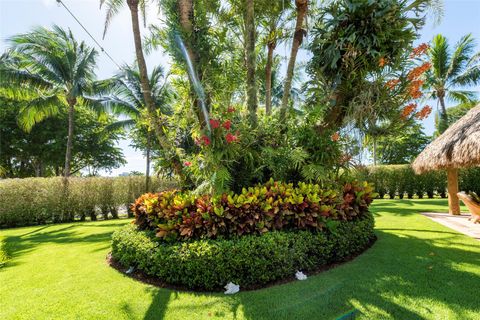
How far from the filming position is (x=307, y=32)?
255 inches

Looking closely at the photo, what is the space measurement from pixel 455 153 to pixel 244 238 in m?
6.84

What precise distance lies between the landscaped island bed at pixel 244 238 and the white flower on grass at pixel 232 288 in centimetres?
5

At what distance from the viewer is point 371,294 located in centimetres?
338

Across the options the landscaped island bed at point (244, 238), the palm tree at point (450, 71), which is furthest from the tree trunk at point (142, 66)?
the palm tree at point (450, 71)

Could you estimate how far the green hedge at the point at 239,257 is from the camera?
3787 mm

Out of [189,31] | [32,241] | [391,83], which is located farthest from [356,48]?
[32,241]

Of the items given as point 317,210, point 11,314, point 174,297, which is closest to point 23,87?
point 11,314

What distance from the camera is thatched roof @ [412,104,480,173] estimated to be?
6.53 meters

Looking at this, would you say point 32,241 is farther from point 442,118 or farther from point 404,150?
point 404,150

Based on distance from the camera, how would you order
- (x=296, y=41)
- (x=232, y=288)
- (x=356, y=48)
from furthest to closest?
(x=296, y=41)
(x=356, y=48)
(x=232, y=288)

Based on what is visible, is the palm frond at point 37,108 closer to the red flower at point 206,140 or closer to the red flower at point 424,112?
the red flower at point 206,140

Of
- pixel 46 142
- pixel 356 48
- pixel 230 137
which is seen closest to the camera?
pixel 230 137

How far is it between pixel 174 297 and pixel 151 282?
2.50 ft

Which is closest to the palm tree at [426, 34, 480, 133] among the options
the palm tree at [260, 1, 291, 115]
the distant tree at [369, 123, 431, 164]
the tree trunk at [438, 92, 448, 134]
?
the tree trunk at [438, 92, 448, 134]
